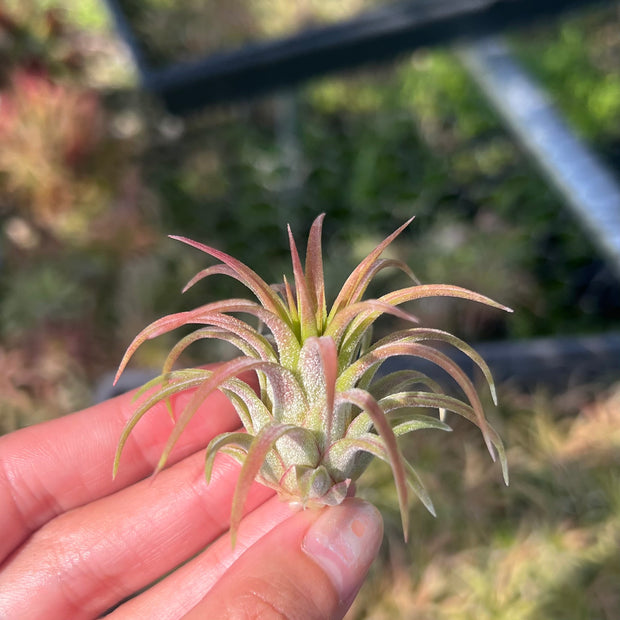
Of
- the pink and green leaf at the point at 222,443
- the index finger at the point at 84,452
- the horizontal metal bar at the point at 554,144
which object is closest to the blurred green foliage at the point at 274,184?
the horizontal metal bar at the point at 554,144

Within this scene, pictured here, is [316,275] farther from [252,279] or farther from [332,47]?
[332,47]

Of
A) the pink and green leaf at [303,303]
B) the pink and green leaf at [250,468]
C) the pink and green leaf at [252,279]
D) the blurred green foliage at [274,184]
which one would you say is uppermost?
the blurred green foliage at [274,184]

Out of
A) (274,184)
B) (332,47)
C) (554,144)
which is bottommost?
(554,144)

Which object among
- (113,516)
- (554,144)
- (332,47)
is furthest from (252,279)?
(332,47)

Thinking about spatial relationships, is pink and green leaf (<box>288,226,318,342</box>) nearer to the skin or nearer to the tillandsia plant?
the tillandsia plant

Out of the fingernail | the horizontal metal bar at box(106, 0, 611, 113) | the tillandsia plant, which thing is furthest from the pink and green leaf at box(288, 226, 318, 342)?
the horizontal metal bar at box(106, 0, 611, 113)

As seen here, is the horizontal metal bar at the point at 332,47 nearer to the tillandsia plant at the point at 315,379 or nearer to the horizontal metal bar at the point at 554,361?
the horizontal metal bar at the point at 554,361
